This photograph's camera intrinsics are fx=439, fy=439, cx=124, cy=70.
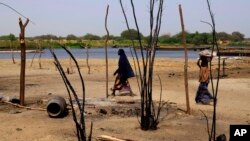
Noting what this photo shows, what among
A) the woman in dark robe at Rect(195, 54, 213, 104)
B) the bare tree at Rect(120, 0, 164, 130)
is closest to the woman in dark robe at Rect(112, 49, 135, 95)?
the woman in dark robe at Rect(195, 54, 213, 104)

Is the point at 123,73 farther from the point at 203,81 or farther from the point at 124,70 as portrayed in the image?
the point at 203,81

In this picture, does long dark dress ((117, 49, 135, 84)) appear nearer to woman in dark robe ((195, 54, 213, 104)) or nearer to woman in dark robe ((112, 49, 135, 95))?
woman in dark robe ((112, 49, 135, 95))

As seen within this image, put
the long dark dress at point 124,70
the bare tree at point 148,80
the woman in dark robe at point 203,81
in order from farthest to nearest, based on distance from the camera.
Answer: the long dark dress at point 124,70
the woman in dark robe at point 203,81
the bare tree at point 148,80

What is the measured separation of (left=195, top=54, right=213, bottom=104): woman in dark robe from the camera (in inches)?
490

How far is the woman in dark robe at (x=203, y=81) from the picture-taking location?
12.5m

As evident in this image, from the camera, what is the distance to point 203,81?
12.5m

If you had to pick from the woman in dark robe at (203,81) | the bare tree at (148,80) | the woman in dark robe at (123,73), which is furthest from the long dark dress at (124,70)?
the bare tree at (148,80)

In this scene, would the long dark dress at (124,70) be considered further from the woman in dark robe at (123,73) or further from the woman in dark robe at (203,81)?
the woman in dark robe at (203,81)

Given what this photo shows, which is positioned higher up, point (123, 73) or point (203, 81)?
point (123, 73)

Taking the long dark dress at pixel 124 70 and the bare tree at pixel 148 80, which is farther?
the long dark dress at pixel 124 70

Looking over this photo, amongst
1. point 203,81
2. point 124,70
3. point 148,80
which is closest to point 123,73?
point 124,70

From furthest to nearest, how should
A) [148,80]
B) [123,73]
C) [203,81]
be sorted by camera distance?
[123,73] < [203,81] < [148,80]

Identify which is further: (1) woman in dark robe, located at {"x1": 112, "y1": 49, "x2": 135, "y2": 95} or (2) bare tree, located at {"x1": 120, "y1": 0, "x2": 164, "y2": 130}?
(1) woman in dark robe, located at {"x1": 112, "y1": 49, "x2": 135, "y2": 95}

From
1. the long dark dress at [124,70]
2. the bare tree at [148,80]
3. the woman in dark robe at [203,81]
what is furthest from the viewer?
the long dark dress at [124,70]
